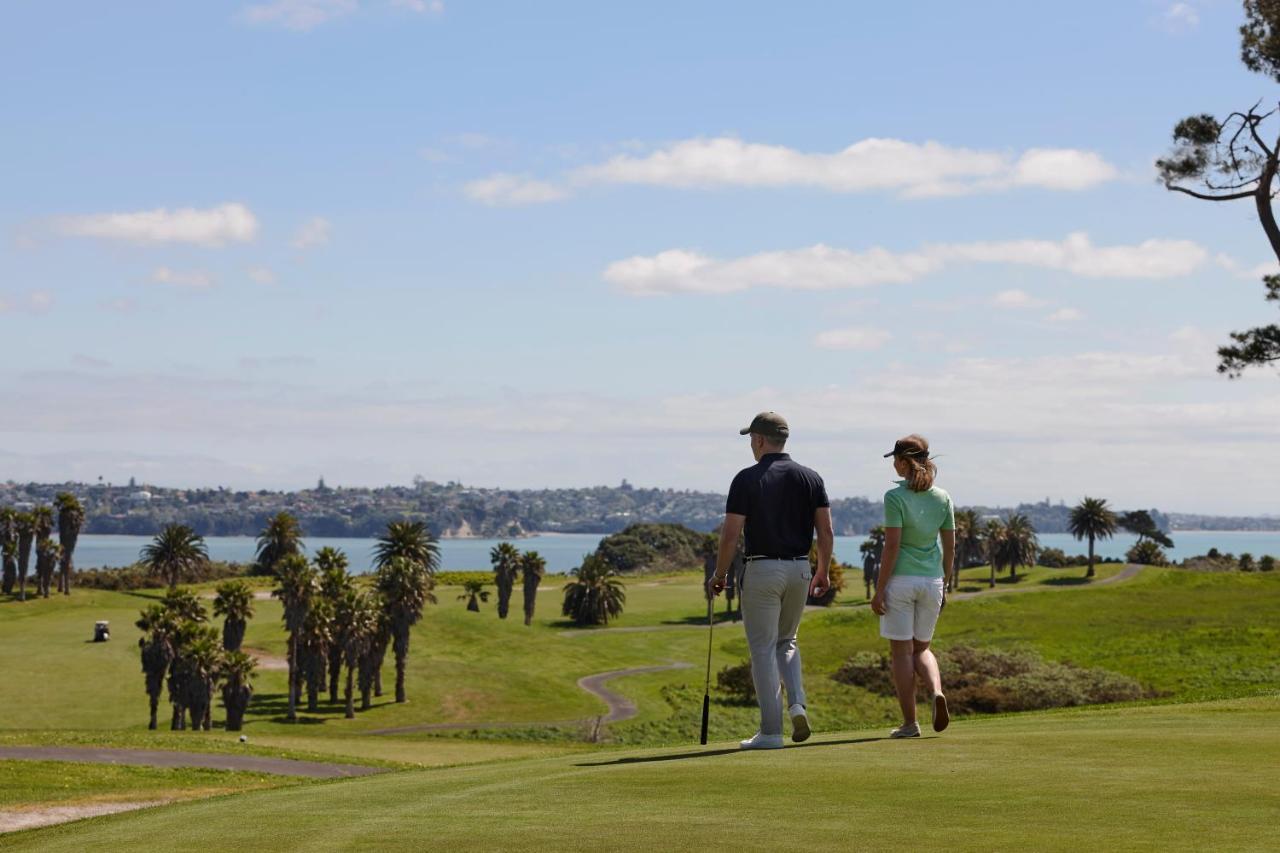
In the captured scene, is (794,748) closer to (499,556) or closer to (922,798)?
(922,798)

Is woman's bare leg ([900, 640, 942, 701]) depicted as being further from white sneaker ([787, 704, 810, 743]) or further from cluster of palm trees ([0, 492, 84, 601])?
cluster of palm trees ([0, 492, 84, 601])

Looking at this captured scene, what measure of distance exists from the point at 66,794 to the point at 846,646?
8618 cm

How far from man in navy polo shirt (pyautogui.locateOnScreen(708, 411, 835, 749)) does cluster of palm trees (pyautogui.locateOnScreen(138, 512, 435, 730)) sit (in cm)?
6690

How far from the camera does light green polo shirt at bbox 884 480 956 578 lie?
13.8 meters

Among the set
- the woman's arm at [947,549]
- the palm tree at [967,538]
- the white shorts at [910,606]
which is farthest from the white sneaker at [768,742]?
the palm tree at [967,538]

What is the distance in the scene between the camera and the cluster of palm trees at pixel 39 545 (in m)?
131

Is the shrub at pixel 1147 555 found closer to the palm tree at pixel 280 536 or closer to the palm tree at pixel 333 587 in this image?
the palm tree at pixel 280 536

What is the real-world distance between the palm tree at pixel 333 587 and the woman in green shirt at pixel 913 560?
7889cm

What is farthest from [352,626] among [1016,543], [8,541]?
[1016,543]

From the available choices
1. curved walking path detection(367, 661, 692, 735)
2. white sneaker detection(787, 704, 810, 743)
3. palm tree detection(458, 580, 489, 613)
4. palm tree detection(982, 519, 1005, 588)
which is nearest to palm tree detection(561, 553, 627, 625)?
palm tree detection(458, 580, 489, 613)

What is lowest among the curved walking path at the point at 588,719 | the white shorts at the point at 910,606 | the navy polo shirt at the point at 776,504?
the curved walking path at the point at 588,719

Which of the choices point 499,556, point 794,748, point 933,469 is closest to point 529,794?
Answer: point 794,748

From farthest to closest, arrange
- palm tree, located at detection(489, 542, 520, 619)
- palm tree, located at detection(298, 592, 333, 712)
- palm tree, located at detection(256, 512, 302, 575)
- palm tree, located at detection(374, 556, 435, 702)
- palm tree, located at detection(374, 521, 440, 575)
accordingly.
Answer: palm tree, located at detection(256, 512, 302, 575) → palm tree, located at detection(489, 542, 520, 619) → palm tree, located at detection(374, 521, 440, 575) → palm tree, located at detection(374, 556, 435, 702) → palm tree, located at detection(298, 592, 333, 712)

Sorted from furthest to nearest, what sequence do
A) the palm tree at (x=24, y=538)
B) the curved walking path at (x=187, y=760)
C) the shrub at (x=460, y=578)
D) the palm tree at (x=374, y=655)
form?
the shrub at (x=460, y=578), the palm tree at (x=24, y=538), the palm tree at (x=374, y=655), the curved walking path at (x=187, y=760)
